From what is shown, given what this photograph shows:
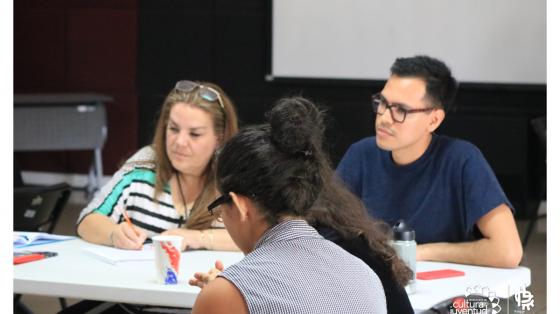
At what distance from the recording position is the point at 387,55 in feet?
21.4

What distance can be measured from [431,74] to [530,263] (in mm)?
2692

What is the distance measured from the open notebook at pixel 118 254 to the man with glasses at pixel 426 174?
655mm

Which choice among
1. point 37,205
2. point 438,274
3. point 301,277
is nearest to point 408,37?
point 37,205

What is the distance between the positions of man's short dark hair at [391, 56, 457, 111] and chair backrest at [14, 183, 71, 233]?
163 centimetres

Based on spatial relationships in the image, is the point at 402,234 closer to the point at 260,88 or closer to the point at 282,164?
the point at 282,164

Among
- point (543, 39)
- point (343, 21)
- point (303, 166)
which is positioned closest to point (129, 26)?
point (343, 21)

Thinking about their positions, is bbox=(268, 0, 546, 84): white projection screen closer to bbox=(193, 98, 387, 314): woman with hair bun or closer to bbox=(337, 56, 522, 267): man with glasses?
bbox=(337, 56, 522, 267): man with glasses

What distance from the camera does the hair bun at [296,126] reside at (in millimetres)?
1748

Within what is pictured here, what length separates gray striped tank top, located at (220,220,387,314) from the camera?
5.13 ft

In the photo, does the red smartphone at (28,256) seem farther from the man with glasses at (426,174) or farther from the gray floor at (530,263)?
the gray floor at (530,263)

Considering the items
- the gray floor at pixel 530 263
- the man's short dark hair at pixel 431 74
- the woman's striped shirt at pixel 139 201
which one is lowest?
the gray floor at pixel 530 263

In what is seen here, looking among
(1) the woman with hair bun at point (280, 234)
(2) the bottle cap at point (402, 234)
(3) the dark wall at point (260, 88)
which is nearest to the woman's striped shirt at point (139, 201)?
(2) the bottle cap at point (402, 234)

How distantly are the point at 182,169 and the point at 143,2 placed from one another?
14.5 feet

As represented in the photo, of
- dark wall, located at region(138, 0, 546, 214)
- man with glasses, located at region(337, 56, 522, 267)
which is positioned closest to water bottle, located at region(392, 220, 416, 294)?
man with glasses, located at region(337, 56, 522, 267)
